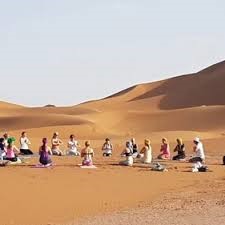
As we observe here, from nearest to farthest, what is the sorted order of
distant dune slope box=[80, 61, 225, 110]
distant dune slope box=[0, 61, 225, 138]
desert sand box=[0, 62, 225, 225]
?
desert sand box=[0, 62, 225, 225]
distant dune slope box=[0, 61, 225, 138]
distant dune slope box=[80, 61, 225, 110]

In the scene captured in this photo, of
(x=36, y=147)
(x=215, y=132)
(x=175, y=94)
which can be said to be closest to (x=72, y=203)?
(x=36, y=147)

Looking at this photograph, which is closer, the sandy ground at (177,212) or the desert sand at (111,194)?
the sandy ground at (177,212)

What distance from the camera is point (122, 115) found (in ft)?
223

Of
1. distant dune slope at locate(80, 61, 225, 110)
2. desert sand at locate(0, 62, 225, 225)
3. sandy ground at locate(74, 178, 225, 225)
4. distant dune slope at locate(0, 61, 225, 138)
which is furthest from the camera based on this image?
distant dune slope at locate(80, 61, 225, 110)

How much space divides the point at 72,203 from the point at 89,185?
2454 millimetres

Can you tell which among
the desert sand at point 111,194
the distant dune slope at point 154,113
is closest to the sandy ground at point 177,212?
the desert sand at point 111,194

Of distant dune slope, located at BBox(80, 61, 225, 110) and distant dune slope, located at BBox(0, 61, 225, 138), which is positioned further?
distant dune slope, located at BBox(80, 61, 225, 110)

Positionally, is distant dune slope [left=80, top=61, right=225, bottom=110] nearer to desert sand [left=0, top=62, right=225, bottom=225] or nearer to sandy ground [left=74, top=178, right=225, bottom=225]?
desert sand [left=0, top=62, right=225, bottom=225]

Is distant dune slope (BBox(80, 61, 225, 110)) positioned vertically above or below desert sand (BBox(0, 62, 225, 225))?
above

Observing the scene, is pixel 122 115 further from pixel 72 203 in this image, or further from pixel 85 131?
pixel 72 203

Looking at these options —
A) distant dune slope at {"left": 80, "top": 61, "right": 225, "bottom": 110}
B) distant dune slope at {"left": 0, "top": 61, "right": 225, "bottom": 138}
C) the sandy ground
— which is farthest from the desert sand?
distant dune slope at {"left": 80, "top": 61, "right": 225, "bottom": 110}

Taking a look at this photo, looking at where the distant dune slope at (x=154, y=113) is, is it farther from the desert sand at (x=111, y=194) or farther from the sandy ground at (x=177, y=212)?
the sandy ground at (x=177, y=212)

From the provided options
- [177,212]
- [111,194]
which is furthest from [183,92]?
[177,212]

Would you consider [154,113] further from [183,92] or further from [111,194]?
[111,194]
